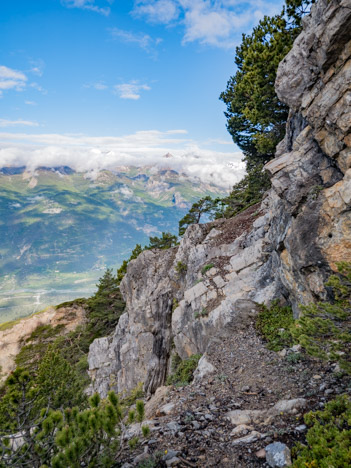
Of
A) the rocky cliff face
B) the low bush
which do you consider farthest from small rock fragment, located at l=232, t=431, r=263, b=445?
the low bush

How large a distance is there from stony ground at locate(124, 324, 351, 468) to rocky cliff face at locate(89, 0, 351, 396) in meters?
3.06

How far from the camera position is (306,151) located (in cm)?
1196

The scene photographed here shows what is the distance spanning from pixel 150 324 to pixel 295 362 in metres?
19.1

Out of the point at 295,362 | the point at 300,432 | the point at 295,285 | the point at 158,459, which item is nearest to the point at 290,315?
the point at 295,285

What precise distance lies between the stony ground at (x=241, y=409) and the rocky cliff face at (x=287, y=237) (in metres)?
3.06

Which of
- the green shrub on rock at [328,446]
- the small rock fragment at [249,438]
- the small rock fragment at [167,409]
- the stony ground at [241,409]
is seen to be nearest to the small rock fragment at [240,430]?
the stony ground at [241,409]

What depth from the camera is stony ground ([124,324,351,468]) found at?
20.0 ft

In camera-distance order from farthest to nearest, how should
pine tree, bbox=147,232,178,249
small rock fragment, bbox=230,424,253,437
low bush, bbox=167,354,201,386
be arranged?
pine tree, bbox=147,232,178,249 < low bush, bbox=167,354,201,386 < small rock fragment, bbox=230,424,253,437

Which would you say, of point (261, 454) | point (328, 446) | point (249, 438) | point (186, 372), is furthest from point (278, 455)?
point (186, 372)

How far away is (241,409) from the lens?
8.38 m

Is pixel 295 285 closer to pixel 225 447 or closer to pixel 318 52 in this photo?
pixel 225 447

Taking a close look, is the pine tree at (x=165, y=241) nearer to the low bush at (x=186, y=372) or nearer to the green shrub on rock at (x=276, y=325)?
the low bush at (x=186, y=372)

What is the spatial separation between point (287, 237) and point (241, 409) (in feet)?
24.2

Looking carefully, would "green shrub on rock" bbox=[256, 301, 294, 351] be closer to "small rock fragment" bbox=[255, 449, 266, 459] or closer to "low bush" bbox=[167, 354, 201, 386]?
"low bush" bbox=[167, 354, 201, 386]
